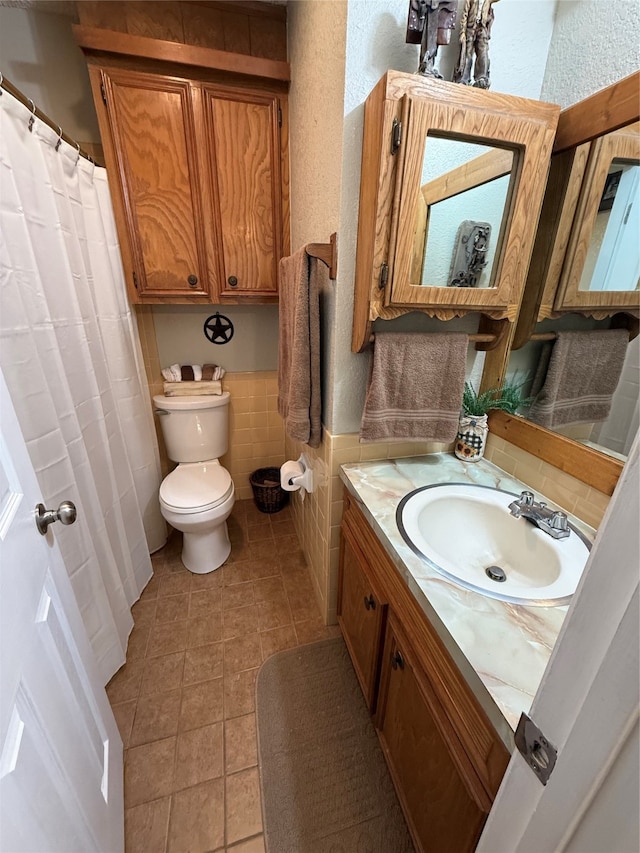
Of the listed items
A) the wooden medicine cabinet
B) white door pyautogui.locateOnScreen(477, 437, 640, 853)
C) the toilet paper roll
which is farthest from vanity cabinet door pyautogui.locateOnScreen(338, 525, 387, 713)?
the wooden medicine cabinet

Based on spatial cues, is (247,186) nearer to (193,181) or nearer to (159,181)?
(193,181)

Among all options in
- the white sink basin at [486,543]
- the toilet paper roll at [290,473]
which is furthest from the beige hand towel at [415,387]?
the toilet paper roll at [290,473]

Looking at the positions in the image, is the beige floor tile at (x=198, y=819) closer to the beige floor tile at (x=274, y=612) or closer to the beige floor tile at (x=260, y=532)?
the beige floor tile at (x=274, y=612)

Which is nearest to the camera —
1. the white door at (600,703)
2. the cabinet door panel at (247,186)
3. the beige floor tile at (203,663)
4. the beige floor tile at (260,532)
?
the white door at (600,703)

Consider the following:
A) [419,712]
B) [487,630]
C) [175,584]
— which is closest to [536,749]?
[487,630]

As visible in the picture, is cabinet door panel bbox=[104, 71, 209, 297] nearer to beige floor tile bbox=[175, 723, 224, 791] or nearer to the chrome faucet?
the chrome faucet

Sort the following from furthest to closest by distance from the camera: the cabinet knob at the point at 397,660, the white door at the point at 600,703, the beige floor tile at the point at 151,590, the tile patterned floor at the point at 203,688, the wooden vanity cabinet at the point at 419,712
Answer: the beige floor tile at the point at 151,590 < the tile patterned floor at the point at 203,688 < the cabinet knob at the point at 397,660 < the wooden vanity cabinet at the point at 419,712 < the white door at the point at 600,703

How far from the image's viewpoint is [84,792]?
0.71 m

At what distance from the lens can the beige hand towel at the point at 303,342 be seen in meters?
1.14

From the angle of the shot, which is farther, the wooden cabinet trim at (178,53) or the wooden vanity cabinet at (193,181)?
the wooden vanity cabinet at (193,181)

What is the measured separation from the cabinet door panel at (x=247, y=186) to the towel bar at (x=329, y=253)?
66 cm

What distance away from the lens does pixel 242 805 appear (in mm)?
995

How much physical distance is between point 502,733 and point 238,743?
1.00 meters

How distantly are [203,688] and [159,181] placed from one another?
6.69 feet
